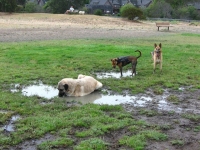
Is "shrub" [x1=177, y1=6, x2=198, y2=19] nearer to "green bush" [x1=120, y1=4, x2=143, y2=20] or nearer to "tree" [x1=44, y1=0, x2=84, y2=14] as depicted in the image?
"green bush" [x1=120, y1=4, x2=143, y2=20]

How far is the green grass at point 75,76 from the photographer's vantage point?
5.79 meters

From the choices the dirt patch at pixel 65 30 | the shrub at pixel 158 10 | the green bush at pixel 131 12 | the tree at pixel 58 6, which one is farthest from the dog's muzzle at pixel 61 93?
the shrub at pixel 158 10

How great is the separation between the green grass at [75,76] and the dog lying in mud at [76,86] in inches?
16.8

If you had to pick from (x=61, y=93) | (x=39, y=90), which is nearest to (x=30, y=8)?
(x=39, y=90)

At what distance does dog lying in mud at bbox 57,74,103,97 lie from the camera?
28.3 ft

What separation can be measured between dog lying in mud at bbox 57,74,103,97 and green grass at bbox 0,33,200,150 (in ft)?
1.40

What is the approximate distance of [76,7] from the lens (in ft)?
223

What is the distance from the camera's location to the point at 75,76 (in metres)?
10.7

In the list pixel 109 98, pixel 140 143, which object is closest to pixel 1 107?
pixel 109 98

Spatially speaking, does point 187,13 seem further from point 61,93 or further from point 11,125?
point 11,125

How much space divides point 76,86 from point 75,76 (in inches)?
74.6

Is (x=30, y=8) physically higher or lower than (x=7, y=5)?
lower

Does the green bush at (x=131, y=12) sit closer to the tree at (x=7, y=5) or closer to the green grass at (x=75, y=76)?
the tree at (x=7, y=5)

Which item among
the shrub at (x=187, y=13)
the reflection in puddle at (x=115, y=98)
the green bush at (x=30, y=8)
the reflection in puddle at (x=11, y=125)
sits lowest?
the reflection in puddle at (x=115, y=98)
